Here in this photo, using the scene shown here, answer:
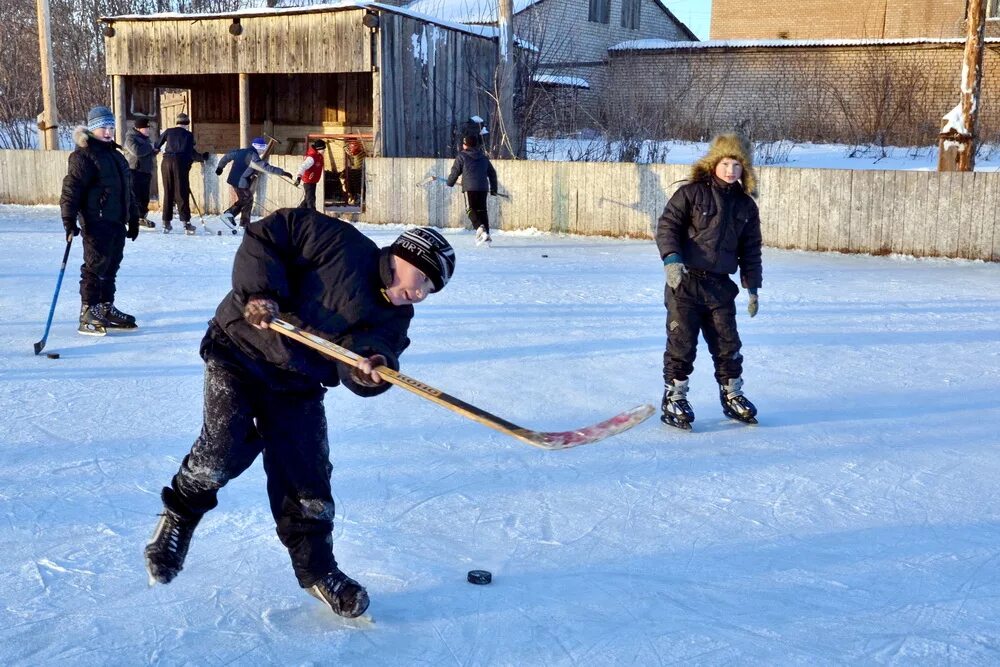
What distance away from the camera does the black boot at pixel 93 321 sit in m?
7.08

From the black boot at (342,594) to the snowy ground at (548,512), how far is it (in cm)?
4

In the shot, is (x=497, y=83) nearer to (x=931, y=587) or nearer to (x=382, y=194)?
(x=382, y=194)

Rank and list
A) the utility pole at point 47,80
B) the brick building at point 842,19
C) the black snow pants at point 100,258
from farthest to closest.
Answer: the brick building at point 842,19 < the utility pole at point 47,80 < the black snow pants at point 100,258

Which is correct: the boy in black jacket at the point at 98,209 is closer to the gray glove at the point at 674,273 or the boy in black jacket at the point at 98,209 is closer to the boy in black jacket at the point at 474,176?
the gray glove at the point at 674,273

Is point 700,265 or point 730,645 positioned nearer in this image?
point 730,645

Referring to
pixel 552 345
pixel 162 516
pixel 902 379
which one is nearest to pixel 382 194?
pixel 552 345

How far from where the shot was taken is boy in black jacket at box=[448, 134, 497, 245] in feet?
41.5

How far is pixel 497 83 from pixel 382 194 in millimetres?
3675

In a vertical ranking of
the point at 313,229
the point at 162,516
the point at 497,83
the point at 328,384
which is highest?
the point at 497,83

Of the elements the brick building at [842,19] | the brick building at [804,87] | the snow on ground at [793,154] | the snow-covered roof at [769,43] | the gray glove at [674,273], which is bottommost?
the gray glove at [674,273]

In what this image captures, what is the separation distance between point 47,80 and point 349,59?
20.0ft

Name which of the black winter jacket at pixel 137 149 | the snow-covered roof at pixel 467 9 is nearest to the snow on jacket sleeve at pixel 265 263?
the black winter jacket at pixel 137 149

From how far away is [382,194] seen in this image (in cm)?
1533

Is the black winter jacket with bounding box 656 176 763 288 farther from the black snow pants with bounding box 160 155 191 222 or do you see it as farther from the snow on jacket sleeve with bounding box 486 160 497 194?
the black snow pants with bounding box 160 155 191 222
